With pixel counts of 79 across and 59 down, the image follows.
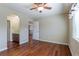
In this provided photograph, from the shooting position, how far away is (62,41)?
7883mm

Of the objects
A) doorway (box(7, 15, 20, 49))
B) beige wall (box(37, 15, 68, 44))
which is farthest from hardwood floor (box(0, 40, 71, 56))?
doorway (box(7, 15, 20, 49))

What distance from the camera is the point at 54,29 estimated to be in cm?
838

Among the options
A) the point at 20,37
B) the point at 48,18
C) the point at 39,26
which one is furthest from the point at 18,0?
the point at 39,26

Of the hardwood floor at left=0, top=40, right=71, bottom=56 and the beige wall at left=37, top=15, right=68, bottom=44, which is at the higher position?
the beige wall at left=37, top=15, right=68, bottom=44

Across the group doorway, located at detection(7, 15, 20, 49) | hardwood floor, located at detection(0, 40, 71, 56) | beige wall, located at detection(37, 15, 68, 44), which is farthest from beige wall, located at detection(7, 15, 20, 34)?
hardwood floor, located at detection(0, 40, 71, 56)

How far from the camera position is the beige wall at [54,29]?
7840mm

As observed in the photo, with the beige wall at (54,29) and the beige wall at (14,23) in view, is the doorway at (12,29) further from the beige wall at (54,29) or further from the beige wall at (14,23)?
the beige wall at (54,29)

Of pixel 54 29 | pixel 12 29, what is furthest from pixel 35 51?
pixel 12 29

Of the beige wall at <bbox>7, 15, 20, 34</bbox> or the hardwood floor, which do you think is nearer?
the hardwood floor

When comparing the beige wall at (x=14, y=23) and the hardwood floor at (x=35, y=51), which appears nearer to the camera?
A: the hardwood floor at (x=35, y=51)

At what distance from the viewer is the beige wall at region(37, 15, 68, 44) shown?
25.7ft

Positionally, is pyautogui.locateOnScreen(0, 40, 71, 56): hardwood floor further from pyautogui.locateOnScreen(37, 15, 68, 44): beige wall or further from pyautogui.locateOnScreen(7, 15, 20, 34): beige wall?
pyautogui.locateOnScreen(7, 15, 20, 34): beige wall

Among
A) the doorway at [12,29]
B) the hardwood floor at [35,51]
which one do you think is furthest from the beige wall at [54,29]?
the doorway at [12,29]

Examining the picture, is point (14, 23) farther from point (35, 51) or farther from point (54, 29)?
point (35, 51)
